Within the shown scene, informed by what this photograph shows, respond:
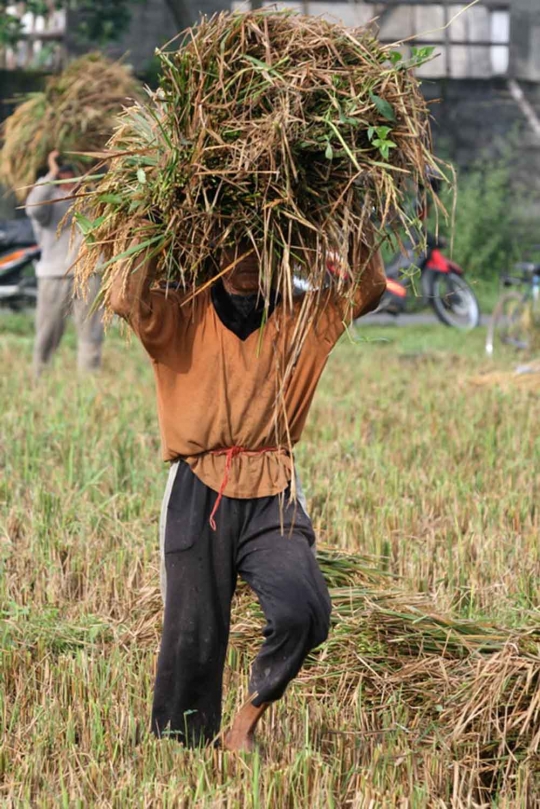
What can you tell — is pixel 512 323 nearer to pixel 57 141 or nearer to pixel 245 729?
pixel 57 141

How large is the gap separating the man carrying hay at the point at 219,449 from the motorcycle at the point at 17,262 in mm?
9835

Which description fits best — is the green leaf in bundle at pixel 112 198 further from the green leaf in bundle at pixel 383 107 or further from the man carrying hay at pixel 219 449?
the green leaf in bundle at pixel 383 107

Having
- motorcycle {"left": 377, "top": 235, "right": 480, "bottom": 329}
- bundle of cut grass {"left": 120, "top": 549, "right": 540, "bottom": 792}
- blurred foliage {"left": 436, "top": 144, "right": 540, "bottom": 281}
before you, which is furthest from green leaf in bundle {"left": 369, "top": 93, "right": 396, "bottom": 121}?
blurred foliage {"left": 436, "top": 144, "right": 540, "bottom": 281}

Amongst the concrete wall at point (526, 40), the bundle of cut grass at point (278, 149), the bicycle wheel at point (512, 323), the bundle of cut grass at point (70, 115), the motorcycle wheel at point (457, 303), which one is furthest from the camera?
the concrete wall at point (526, 40)

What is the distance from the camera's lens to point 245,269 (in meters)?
2.95

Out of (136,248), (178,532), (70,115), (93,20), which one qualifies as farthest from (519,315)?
(136,248)

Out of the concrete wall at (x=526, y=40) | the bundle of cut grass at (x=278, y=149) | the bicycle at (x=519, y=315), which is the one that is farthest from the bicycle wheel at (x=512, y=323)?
the concrete wall at (x=526, y=40)

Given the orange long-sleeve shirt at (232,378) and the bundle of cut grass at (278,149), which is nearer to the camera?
the bundle of cut grass at (278,149)

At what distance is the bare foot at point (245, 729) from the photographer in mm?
2863

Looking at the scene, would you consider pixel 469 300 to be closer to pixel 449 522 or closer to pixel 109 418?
pixel 109 418

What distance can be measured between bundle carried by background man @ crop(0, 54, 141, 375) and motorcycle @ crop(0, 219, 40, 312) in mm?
4445

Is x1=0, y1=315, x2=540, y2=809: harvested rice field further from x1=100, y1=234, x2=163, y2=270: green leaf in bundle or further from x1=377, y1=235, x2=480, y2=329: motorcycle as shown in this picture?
x1=377, y1=235, x2=480, y2=329: motorcycle

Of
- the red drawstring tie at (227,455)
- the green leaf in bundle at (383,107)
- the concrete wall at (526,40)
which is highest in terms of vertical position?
the concrete wall at (526,40)

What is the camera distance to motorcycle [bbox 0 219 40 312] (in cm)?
1278
